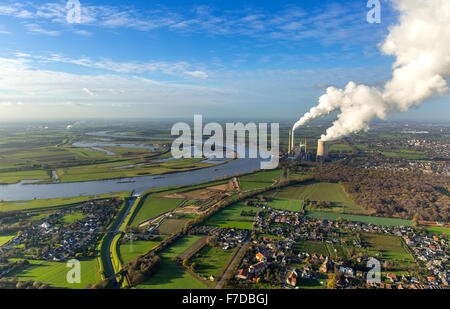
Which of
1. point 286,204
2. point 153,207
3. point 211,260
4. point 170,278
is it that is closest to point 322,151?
point 286,204

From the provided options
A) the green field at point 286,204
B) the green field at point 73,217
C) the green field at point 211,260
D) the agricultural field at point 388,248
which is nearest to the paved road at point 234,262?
the green field at point 211,260

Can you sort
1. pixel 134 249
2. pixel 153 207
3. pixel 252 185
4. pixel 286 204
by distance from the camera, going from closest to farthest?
pixel 134 249
pixel 153 207
pixel 286 204
pixel 252 185

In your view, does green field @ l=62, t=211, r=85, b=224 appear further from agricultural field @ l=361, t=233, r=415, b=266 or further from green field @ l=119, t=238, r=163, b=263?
agricultural field @ l=361, t=233, r=415, b=266

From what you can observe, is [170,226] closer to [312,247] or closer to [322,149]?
[312,247]

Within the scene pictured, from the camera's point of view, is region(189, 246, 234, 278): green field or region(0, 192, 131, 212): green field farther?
region(0, 192, 131, 212): green field

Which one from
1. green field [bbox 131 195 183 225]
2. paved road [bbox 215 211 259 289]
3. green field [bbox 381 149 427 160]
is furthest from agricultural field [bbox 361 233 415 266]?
green field [bbox 381 149 427 160]
